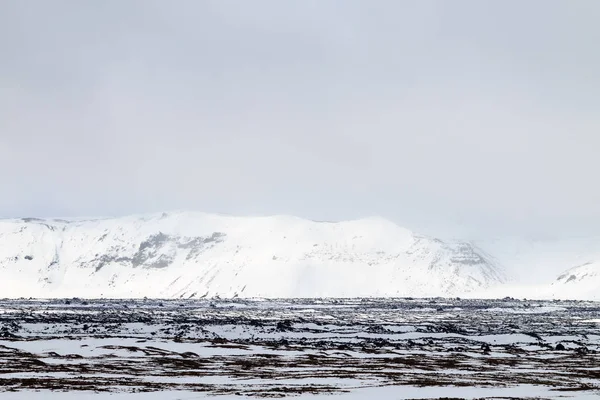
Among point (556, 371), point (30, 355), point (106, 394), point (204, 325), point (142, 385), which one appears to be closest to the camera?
point (106, 394)

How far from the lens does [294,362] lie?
52.9 meters

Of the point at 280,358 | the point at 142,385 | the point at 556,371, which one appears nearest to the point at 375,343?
the point at 280,358

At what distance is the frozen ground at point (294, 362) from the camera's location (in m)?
39.8

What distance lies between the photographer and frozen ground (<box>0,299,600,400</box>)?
39750 millimetres

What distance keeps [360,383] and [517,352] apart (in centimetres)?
2335

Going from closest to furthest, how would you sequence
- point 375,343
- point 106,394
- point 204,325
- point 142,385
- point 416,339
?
point 106,394 → point 142,385 → point 375,343 → point 416,339 → point 204,325

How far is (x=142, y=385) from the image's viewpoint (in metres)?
41.0

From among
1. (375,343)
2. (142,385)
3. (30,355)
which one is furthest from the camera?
(375,343)

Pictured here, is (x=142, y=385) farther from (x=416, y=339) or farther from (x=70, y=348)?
(x=416, y=339)

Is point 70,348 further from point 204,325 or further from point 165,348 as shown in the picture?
point 204,325

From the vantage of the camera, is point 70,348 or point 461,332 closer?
point 70,348

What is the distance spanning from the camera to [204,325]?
8681 centimetres

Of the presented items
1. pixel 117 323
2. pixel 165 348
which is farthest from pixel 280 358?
pixel 117 323

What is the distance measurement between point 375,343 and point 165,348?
56.2 ft
